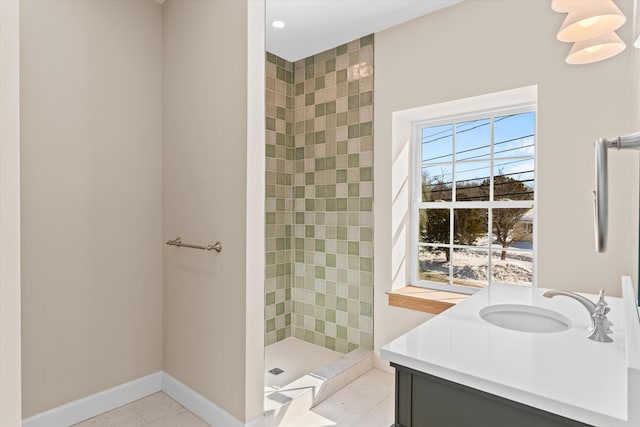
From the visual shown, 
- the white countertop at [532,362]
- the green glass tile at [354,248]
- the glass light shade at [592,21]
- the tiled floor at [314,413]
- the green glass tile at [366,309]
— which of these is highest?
the glass light shade at [592,21]

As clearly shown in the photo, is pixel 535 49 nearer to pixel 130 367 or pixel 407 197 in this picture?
pixel 407 197

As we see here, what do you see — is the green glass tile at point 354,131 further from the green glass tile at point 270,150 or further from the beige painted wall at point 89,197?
the beige painted wall at point 89,197

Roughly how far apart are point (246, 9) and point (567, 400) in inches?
78.1

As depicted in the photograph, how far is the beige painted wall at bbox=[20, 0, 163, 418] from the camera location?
1907 millimetres

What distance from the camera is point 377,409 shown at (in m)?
2.28

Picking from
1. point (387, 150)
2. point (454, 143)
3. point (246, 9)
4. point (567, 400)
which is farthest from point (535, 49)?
point (567, 400)

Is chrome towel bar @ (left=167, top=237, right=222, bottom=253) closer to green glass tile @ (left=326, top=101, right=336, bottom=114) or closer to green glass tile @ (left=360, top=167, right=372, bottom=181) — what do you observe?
green glass tile @ (left=360, top=167, right=372, bottom=181)

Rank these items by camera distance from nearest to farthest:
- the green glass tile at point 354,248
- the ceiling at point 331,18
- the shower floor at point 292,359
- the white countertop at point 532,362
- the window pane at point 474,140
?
the white countertop at point 532,362, the ceiling at point 331,18, the window pane at point 474,140, the shower floor at point 292,359, the green glass tile at point 354,248

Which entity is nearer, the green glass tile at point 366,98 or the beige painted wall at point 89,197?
the beige painted wall at point 89,197

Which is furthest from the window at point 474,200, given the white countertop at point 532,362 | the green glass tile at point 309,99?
the white countertop at point 532,362

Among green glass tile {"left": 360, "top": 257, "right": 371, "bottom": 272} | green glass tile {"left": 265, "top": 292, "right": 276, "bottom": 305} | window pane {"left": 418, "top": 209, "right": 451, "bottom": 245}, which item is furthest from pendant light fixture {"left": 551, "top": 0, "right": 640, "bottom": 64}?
green glass tile {"left": 265, "top": 292, "right": 276, "bottom": 305}

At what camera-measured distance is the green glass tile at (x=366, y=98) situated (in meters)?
2.89

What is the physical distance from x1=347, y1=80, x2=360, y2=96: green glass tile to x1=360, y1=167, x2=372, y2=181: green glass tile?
63cm

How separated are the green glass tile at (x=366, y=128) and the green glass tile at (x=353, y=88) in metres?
0.27
